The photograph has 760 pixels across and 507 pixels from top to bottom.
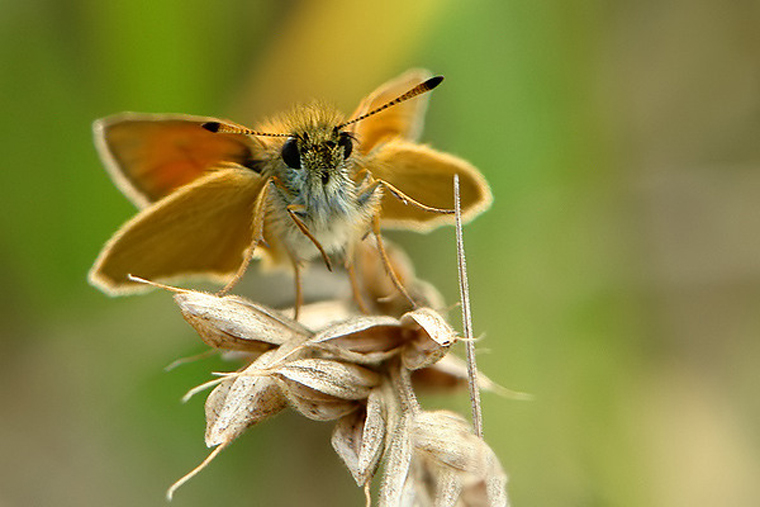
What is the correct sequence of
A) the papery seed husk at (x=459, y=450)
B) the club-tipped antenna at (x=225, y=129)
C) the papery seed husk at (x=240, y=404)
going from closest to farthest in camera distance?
the papery seed husk at (x=459, y=450)
the papery seed husk at (x=240, y=404)
the club-tipped antenna at (x=225, y=129)

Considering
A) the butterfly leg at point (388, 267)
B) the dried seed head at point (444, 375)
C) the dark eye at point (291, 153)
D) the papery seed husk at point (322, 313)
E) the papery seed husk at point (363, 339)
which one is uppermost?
the dark eye at point (291, 153)

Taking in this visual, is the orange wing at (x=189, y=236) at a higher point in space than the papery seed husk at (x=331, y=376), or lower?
higher

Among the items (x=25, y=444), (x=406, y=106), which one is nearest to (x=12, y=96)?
(x=25, y=444)

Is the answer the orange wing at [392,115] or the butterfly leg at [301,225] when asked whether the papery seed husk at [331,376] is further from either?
the orange wing at [392,115]

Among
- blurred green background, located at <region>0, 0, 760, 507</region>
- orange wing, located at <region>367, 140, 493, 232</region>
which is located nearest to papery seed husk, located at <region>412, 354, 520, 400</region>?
orange wing, located at <region>367, 140, 493, 232</region>

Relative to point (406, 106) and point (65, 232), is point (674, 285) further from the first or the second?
point (65, 232)

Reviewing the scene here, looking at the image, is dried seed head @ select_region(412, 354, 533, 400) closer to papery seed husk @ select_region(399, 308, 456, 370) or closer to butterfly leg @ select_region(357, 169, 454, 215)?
papery seed husk @ select_region(399, 308, 456, 370)

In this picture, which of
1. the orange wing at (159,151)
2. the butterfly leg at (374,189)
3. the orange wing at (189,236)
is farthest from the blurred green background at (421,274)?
the butterfly leg at (374,189)
